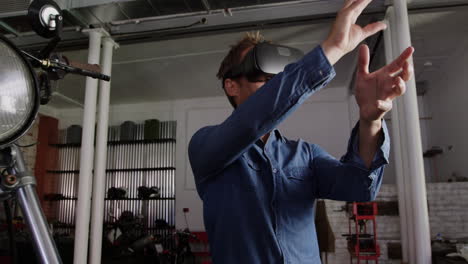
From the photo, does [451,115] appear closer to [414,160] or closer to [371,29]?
[414,160]

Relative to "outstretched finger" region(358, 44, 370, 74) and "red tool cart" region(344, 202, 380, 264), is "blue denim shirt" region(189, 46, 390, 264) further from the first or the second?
"red tool cart" region(344, 202, 380, 264)

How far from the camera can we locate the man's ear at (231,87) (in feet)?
3.71

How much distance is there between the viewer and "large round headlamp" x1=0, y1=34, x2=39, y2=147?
582 mm

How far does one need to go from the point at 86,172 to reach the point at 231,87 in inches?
142

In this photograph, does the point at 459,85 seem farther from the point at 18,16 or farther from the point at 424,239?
the point at 18,16

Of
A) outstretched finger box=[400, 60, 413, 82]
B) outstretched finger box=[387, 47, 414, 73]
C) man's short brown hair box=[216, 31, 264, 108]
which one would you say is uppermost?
man's short brown hair box=[216, 31, 264, 108]

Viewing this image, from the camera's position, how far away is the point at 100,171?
4496 millimetres

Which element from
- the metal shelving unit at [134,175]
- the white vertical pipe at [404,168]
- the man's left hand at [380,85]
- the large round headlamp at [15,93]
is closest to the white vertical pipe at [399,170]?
the white vertical pipe at [404,168]

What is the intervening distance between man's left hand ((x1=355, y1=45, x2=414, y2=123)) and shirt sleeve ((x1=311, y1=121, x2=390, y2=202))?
8 cm

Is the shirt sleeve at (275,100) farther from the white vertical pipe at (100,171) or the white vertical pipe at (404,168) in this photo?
the white vertical pipe at (100,171)

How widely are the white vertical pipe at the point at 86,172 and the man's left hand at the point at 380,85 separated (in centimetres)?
401

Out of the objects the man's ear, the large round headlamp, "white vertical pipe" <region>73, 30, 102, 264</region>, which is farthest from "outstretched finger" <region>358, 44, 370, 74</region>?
"white vertical pipe" <region>73, 30, 102, 264</region>

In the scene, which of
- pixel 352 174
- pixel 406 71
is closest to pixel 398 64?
pixel 406 71

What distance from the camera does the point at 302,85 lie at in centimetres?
71
